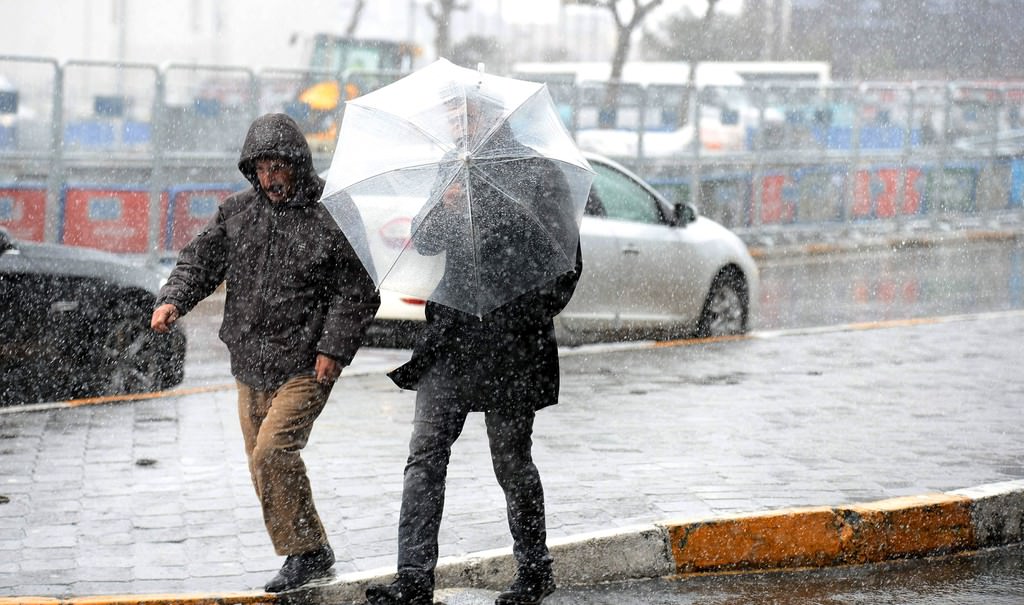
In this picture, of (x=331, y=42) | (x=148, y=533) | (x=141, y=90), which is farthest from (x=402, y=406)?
(x=331, y=42)

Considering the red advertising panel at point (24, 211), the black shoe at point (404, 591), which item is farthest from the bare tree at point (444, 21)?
the black shoe at point (404, 591)

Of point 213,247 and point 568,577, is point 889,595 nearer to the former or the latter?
point 568,577

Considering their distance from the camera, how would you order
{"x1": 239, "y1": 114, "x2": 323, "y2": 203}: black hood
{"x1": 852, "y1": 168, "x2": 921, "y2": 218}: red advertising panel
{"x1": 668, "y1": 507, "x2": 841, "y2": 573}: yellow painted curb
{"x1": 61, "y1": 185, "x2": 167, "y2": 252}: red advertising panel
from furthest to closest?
{"x1": 852, "y1": 168, "x2": 921, "y2": 218}: red advertising panel
{"x1": 61, "y1": 185, "x2": 167, "y2": 252}: red advertising panel
{"x1": 668, "y1": 507, "x2": 841, "y2": 573}: yellow painted curb
{"x1": 239, "y1": 114, "x2": 323, "y2": 203}: black hood

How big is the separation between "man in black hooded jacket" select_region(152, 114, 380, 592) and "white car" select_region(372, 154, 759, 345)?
493 centimetres

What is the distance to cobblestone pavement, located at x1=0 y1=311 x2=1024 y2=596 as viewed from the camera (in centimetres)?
544

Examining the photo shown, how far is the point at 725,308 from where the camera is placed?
11.3 meters

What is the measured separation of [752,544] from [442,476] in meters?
1.39

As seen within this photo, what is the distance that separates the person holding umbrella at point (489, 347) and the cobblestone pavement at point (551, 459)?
1.97 feet

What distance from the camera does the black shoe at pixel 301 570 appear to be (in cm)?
485

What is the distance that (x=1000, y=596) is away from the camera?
5.00m

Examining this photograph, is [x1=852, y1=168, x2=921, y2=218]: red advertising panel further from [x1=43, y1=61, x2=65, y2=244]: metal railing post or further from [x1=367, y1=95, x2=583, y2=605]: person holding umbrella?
[x1=367, y1=95, x2=583, y2=605]: person holding umbrella

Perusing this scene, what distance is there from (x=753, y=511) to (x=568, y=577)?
878 mm

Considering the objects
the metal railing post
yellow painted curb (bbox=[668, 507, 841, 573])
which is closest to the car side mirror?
yellow painted curb (bbox=[668, 507, 841, 573])

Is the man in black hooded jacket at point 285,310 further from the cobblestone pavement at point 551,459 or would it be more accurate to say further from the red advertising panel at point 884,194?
the red advertising panel at point 884,194
